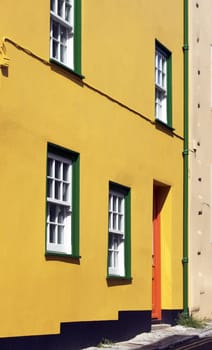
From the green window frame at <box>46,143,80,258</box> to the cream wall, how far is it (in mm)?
5616

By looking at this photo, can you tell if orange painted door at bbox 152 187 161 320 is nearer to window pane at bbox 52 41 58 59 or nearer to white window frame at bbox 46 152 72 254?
white window frame at bbox 46 152 72 254

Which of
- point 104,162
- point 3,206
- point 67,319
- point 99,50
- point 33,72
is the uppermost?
point 99,50

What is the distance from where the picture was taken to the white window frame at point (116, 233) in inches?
544

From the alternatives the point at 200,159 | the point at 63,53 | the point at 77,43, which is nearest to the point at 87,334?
the point at 63,53

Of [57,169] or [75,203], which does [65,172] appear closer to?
[57,169]

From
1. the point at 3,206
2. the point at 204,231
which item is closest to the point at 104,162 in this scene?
the point at 3,206

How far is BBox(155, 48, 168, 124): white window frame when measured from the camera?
16.2 metres

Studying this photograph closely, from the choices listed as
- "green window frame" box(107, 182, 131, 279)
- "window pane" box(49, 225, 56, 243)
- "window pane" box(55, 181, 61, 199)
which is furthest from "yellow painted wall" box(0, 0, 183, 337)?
"window pane" box(55, 181, 61, 199)

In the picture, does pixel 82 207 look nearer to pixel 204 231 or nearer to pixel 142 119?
pixel 142 119

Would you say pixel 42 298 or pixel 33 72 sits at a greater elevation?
pixel 33 72

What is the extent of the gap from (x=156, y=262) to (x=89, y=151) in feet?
14.2

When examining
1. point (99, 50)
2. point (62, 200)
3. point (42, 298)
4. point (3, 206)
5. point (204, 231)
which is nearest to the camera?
point (3, 206)

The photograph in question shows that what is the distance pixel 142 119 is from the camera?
49.4 feet

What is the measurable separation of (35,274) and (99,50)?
13.0ft
